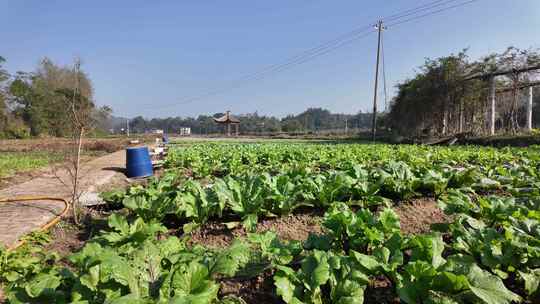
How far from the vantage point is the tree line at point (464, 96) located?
1784 centimetres

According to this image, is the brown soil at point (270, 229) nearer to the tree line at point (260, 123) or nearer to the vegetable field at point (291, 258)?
the vegetable field at point (291, 258)

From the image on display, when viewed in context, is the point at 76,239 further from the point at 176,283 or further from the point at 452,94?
the point at 452,94

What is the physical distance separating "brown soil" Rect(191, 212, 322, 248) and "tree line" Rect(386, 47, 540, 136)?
61.3 feet

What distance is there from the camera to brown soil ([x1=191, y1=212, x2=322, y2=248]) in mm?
3330

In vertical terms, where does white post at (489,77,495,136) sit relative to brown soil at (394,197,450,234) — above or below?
above

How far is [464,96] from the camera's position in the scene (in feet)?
65.9

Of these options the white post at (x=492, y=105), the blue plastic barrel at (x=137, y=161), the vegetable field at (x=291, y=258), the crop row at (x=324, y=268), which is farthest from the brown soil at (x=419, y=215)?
the white post at (x=492, y=105)

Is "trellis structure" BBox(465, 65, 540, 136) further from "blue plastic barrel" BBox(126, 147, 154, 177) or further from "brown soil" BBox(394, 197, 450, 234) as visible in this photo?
"blue plastic barrel" BBox(126, 147, 154, 177)

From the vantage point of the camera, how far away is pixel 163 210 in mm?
3555

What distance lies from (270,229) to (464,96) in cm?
2126

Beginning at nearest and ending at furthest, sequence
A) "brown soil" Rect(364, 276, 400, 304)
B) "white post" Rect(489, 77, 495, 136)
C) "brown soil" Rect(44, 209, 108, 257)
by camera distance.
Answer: "brown soil" Rect(364, 276, 400, 304)
"brown soil" Rect(44, 209, 108, 257)
"white post" Rect(489, 77, 495, 136)

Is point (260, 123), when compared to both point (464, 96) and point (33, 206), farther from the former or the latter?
point (33, 206)

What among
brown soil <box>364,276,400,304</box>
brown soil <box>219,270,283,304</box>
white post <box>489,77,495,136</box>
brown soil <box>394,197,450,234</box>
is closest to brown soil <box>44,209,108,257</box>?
brown soil <box>219,270,283,304</box>

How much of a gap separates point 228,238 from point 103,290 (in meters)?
1.75
